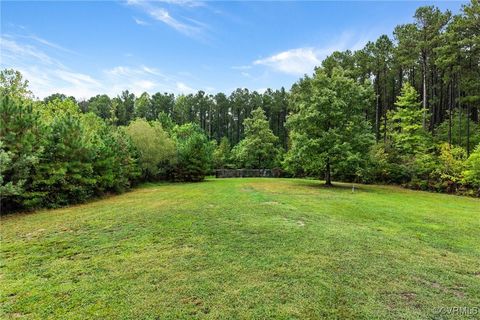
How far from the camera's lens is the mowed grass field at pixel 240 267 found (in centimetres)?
365

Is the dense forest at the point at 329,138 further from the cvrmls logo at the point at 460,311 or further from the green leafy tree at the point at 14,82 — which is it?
the cvrmls logo at the point at 460,311

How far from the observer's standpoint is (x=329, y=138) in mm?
19516

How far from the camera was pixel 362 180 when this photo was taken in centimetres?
2558

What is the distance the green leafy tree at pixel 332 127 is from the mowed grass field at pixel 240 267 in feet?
34.4

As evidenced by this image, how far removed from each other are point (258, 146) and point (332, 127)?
56.2 ft

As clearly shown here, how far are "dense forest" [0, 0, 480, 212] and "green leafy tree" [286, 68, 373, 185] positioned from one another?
76mm

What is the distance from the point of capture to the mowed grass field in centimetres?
365

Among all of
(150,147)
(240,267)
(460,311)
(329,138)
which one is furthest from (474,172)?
(150,147)

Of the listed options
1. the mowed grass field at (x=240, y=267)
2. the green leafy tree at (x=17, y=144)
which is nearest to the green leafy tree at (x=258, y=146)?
the green leafy tree at (x=17, y=144)

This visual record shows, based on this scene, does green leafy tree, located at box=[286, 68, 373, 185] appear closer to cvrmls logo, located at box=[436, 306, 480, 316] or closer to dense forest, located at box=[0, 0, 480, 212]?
dense forest, located at box=[0, 0, 480, 212]

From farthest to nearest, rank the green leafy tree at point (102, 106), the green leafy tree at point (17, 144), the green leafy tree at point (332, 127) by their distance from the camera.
→ the green leafy tree at point (102, 106) < the green leafy tree at point (332, 127) < the green leafy tree at point (17, 144)

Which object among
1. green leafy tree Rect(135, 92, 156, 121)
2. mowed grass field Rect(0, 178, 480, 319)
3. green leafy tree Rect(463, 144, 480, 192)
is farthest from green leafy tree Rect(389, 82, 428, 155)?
green leafy tree Rect(135, 92, 156, 121)

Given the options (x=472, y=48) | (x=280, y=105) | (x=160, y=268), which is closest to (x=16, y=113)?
(x=160, y=268)

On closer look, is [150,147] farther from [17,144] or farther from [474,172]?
[474,172]
